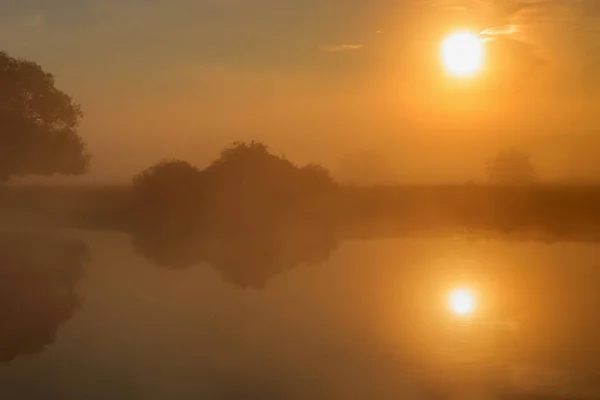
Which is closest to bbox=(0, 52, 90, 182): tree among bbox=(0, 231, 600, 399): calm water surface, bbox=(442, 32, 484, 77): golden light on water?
bbox=(0, 231, 600, 399): calm water surface

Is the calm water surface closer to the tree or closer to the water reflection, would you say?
the water reflection

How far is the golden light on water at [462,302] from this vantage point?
2227 mm

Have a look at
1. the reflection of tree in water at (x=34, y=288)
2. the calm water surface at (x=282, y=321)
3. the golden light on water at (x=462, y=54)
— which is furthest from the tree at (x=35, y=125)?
the golden light on water at (x=462, y=54)

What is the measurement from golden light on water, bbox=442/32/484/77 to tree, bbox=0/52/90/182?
1.85 metres

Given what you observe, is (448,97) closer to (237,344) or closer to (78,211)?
(237,344)

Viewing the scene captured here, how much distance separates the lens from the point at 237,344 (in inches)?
80.7

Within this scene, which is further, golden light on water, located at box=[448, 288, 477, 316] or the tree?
the tree

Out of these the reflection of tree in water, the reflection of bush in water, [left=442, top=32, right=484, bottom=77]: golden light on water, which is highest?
[left=442, top=32, right=484, bottom=77]: golden light on water

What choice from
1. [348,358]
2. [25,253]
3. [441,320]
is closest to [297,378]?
[348,358]

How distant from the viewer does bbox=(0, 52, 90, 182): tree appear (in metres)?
3.29

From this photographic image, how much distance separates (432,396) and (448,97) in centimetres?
162

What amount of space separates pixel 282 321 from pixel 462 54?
1.50 m

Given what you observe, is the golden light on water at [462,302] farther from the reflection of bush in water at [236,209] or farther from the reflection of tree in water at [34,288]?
the reflection of tree in water at [34,288]

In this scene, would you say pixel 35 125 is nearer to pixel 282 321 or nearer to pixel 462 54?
pixel 282 321
